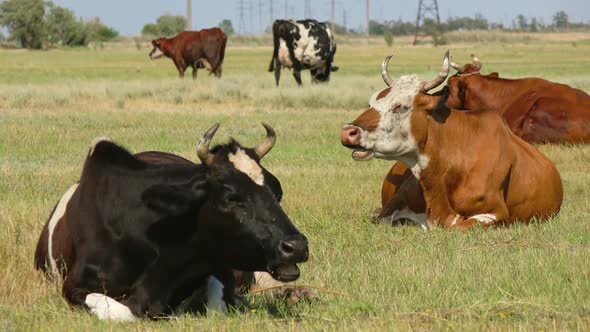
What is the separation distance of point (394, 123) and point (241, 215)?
422 cm

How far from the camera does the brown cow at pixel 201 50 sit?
4331 cm

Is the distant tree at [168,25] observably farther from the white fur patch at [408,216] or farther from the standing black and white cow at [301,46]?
the white fur patch at [408,216]

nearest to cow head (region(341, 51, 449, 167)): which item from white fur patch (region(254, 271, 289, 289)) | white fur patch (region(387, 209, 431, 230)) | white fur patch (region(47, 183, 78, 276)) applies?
white fur patch (region(387, 209, 431, 230))

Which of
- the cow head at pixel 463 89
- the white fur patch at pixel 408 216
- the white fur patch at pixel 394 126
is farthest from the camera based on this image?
the cow head at pixel 463 89

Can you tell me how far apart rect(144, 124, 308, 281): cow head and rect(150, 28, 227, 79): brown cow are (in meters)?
36.5

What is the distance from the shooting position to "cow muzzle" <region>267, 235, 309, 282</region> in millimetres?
6227

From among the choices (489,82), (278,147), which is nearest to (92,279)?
(489,82)

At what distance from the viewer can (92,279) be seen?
6.73 meters

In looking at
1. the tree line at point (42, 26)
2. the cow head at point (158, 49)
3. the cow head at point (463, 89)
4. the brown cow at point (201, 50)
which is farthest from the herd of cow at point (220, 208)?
the tree line at point (42, 26)

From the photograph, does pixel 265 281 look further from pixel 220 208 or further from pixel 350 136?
pixel 350 136

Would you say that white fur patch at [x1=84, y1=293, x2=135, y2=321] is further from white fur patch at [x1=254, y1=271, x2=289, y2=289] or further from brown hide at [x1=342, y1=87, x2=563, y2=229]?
brown hide at [x1=342, y1=87, x2=563, y2=229]

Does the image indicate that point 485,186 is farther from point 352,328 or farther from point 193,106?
point 193,106

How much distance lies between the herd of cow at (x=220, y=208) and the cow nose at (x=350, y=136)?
11 mm

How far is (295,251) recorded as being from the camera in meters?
6.23
